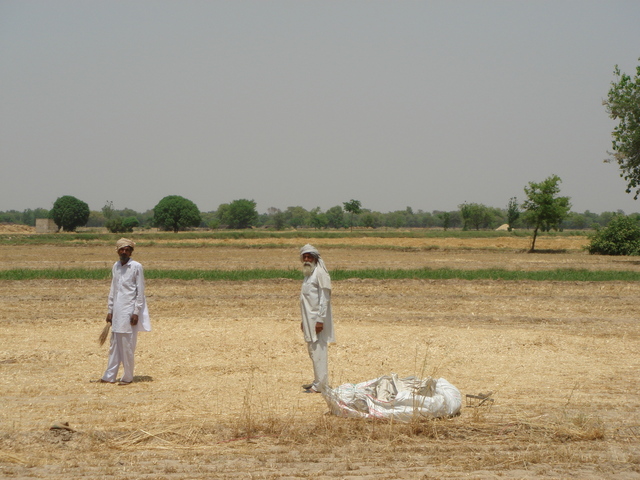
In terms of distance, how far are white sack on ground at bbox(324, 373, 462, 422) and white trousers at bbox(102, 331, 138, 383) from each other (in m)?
2.95

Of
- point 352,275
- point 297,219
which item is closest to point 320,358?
point 352,275

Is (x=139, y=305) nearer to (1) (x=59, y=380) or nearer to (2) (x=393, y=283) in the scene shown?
(1) (x=59, y=380)

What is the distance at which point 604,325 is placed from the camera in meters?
14.6

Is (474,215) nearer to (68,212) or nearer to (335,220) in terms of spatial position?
(335,220)

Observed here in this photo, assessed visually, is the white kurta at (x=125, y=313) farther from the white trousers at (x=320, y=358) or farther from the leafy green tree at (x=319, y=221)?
the leafy green tree at (x=319, y=221)

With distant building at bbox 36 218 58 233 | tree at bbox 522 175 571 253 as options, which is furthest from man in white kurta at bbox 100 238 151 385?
distant building at bbox 36 218 58 233

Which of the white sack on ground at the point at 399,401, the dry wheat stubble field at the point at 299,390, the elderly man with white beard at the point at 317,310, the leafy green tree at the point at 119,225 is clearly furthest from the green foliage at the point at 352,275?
the leafy green tree at the point at 119,225

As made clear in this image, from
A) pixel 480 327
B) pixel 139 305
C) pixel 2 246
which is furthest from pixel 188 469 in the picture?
pixel 2 246

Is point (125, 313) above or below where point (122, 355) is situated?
above

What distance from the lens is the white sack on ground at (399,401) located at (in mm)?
6816

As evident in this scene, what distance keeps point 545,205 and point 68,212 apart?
7325cm

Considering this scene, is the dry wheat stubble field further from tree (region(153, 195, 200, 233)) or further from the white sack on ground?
tree (region(153, 195, 200, 233))

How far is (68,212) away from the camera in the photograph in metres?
96.1

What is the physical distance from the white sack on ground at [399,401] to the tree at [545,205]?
39.4 m
